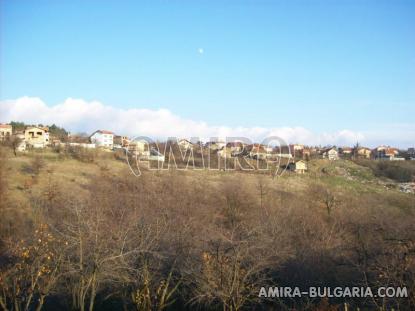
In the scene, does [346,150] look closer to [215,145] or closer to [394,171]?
[394,171]

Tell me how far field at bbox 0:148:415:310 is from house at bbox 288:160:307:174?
2.77 ft

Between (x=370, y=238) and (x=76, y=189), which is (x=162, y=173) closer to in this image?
(x=76, y=189)

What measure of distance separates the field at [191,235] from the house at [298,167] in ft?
2.77

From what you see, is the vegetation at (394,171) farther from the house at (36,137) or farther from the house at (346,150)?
the house at (36,137)

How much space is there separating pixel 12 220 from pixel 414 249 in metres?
19.4

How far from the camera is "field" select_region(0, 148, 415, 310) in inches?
368

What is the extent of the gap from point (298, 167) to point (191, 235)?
27.7 m

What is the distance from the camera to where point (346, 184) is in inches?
1427

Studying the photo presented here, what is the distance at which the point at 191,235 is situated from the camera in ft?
46.0

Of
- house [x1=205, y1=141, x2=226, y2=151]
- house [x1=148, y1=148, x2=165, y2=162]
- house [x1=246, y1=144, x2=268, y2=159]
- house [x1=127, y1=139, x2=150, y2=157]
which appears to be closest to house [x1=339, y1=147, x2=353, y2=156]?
house [x1=205, y1=141, x2=226, y2=151]

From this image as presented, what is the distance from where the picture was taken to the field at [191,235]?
9359 millimetres

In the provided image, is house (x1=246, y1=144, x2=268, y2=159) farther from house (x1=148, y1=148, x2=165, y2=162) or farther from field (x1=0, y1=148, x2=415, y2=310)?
house (x1=148, y1=148, x2=165, y2=162)

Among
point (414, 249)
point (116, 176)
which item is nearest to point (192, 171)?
point (116, 176)

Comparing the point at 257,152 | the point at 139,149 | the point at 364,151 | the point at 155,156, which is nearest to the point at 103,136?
the point at 139,149
